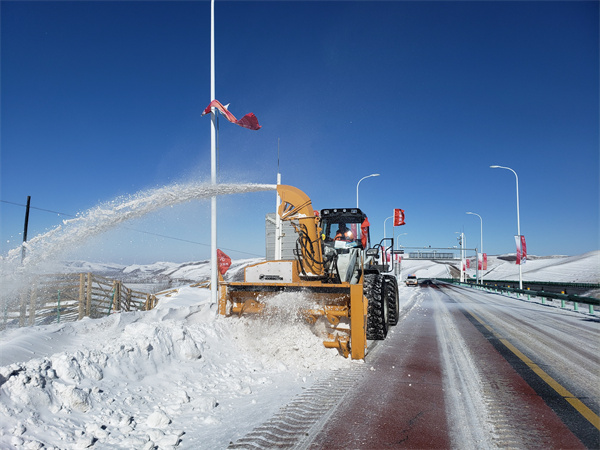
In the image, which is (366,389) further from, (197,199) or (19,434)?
(197,199)

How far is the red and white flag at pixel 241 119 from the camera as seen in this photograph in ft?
31.8

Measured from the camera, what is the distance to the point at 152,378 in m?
4.51

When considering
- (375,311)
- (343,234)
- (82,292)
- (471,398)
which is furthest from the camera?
(82,292)

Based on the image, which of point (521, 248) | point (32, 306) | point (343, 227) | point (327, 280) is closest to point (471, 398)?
point (327, 280)

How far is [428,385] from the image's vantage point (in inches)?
191

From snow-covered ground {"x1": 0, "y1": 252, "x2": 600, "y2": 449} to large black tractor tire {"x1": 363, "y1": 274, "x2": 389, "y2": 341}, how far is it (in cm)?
189

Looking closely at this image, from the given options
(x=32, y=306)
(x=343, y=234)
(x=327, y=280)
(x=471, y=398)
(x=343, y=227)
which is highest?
(x=343, y=227)

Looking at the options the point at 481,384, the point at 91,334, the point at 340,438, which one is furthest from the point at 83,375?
the point at 481,384

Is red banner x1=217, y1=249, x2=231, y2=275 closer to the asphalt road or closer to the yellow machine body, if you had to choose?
the yellow machine body

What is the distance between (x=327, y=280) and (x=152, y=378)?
3.61m

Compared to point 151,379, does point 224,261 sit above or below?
above

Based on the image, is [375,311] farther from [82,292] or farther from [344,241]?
[82,292]

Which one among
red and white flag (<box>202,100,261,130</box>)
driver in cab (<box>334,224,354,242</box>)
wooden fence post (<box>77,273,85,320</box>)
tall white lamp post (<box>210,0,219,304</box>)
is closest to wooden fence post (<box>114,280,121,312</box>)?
wooden fence post (<box>77,273,85,320</box>)

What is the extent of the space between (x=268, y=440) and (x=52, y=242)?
14.4 ft
